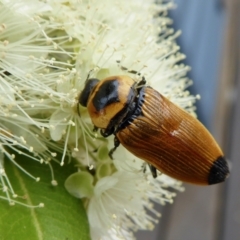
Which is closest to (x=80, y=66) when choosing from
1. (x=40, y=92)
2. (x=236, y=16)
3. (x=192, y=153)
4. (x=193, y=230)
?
(x=40, y=92)

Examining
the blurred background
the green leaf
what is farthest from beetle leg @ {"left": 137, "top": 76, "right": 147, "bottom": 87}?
the blurred background

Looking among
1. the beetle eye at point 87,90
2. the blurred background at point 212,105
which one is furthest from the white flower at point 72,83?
the blurred background at point 212,105

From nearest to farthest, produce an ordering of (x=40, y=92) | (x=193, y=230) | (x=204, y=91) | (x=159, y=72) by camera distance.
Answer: (x=40, y=92), (x=159, y=72), (x=193, y=230), (x=204, y=91)

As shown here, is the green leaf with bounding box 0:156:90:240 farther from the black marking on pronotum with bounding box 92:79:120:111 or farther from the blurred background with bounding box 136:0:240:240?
the blurred background with bounding box 136:0:240:240

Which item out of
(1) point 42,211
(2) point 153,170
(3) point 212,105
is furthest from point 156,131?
(3) point 212,105

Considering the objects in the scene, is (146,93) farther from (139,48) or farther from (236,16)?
(236,16)

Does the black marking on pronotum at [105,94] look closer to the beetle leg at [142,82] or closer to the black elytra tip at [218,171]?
the beetle leg at [142,82]

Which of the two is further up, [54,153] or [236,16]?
[236,16]
